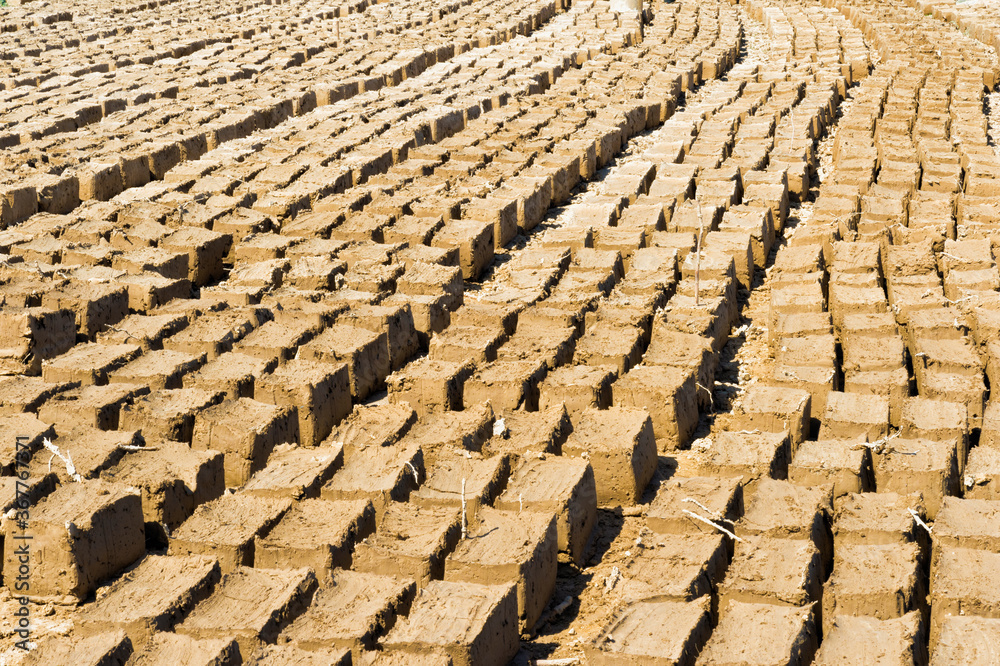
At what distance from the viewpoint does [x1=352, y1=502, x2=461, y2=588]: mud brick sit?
3.91 meters

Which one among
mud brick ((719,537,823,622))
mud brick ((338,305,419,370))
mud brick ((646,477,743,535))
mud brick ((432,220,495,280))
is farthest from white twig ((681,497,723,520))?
mud brick ((432,220,495,280))

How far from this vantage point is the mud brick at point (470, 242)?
7.33 meters

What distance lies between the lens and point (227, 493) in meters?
4.52

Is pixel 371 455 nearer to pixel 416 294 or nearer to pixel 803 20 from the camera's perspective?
pixel 416 294

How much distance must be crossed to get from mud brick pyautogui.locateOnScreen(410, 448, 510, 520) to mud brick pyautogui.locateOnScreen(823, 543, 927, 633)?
1.30 meters

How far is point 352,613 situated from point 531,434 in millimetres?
1440

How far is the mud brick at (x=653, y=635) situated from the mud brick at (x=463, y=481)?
83 cm

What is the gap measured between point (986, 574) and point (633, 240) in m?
3.91

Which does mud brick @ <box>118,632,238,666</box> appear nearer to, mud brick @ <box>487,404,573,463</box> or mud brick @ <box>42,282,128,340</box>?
mud brick @ <box>487,404,573,463</box>

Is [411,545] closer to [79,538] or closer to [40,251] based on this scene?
[79,538]

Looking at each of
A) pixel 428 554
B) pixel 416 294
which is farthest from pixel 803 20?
pixel 428 554

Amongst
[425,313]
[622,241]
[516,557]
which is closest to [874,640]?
[516,557]

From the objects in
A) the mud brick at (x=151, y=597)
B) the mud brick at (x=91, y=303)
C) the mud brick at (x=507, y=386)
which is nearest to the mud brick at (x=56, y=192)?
the mud brick at (x=91, y=303)

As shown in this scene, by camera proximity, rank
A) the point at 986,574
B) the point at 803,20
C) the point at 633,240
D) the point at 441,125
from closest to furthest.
Answer: the point at 986,574 < the point at 633,240 < the point at 441,125 < the point at 803,20
